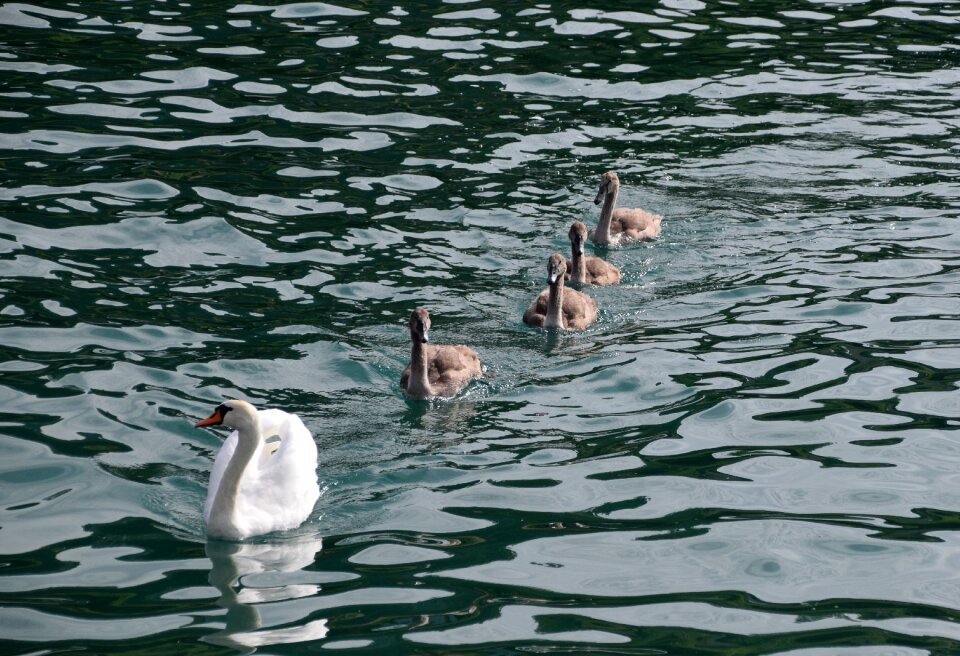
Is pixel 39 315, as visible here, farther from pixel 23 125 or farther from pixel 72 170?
pixel 23 125

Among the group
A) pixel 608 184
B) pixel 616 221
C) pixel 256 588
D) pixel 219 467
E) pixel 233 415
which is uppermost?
pixel 608 184

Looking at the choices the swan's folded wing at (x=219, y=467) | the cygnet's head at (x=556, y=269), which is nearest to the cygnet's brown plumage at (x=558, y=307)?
the cygnet's head at (x=556, y=269)

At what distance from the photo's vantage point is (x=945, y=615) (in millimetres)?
7895

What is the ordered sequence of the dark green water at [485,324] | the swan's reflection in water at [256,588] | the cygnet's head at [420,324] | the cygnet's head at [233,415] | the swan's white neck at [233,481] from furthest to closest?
1. the cygnet's head at [420,324]
2. the cygnet's head at [233,415]
3. the swan's white neck at [233,481]
4. the dark green water at [485,324]
5. the swan's reflection in water at [256,588]

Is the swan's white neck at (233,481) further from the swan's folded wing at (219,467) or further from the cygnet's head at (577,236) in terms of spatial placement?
the cygnet's head at (577,236)

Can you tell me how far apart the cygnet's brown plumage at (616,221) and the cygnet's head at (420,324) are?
4209mm

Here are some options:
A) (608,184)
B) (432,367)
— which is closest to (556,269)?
(432,367)

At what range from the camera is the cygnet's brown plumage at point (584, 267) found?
13898 mm

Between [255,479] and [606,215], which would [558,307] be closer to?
[606,215]

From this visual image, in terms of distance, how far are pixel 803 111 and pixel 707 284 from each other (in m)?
5.96

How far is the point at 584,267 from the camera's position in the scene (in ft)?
46.5

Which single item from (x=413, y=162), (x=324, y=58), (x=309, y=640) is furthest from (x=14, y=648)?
(x=324, y=58)

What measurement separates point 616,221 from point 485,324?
9.68 feet

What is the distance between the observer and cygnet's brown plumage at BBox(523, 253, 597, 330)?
12609mm
